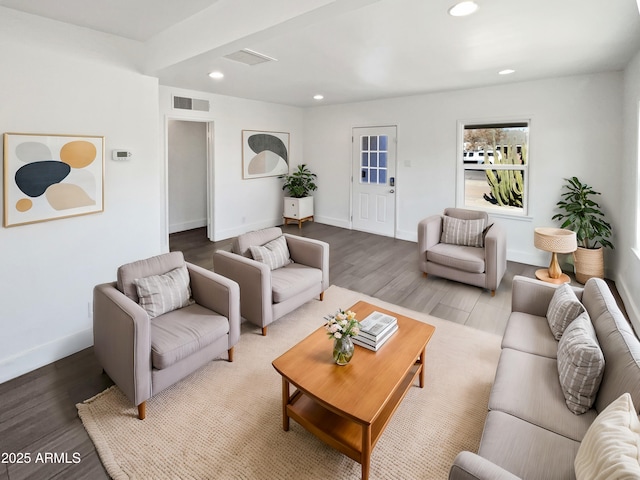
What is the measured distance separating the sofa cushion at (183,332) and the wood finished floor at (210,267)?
57 cm

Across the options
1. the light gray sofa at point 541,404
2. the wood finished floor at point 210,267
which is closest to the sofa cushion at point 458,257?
the wood finished floor at point 210,267

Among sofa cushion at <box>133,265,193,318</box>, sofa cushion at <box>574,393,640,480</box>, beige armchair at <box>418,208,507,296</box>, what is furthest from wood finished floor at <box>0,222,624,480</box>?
sofa cushion at <box>574,393,640,480</box>

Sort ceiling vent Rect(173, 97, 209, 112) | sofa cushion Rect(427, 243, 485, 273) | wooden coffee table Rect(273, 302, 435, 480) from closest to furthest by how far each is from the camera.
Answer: wooden coffee table Rect(273, 302, 435, 480) < sofa cushion Rect(427, 243, 485, 273) < ceiling vent Rect(173, 97, 209, 112)

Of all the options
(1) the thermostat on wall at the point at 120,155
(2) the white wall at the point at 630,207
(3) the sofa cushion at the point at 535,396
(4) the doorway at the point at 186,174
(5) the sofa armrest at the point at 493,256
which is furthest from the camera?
(4) the doorway at the point at 186,174

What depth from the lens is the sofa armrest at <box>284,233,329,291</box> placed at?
3.65 m

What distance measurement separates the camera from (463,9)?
2467 millimetres

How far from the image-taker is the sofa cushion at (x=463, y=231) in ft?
14.3

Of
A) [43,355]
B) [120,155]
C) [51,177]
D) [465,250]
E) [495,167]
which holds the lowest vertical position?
[43,355]

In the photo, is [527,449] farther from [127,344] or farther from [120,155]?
[120,155]

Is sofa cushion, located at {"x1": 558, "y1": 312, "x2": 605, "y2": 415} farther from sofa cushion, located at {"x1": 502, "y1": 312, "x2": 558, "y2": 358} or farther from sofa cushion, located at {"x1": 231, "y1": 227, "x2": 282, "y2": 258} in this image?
sofa cushion, located at {"x1": 231, "y1": 227, "x2": 282, "y2": 258}

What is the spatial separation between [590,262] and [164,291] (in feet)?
15.3

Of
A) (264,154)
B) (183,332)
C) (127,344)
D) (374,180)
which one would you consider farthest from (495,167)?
(127,344)

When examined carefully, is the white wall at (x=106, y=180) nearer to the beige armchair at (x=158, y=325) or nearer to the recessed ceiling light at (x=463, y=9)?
the beige armchair at (x=158, y=325)

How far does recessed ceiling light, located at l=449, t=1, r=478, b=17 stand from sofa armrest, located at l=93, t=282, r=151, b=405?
2.88 m
